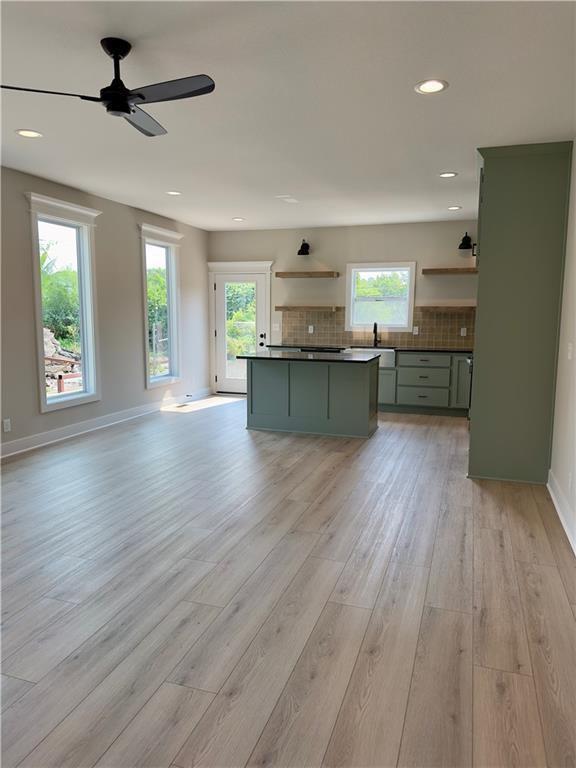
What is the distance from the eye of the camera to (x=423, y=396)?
697 centimetres

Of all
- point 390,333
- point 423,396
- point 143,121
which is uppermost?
point 143,121

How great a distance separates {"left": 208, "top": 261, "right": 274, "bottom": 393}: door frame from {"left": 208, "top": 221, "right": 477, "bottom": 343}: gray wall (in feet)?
0.32

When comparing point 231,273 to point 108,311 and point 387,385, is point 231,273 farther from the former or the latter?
point 387,385

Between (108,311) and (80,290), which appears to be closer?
(80,290)

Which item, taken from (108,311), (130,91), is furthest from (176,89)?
(108,311)

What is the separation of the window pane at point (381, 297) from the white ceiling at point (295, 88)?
244 centimetres

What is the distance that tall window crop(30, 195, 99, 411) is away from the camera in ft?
17.0

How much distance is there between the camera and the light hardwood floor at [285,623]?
164 centimetres

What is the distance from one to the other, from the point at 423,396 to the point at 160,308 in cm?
391

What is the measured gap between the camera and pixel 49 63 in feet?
8.89

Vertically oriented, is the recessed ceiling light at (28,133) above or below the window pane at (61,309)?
above

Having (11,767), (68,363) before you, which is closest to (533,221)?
(11,767)

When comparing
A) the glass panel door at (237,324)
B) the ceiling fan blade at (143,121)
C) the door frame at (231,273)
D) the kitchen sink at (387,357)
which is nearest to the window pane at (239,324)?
the glass panel door at (237,324)

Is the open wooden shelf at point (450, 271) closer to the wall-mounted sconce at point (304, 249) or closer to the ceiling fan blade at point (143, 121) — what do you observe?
the wall-mounted sconce at point (304, 249)
